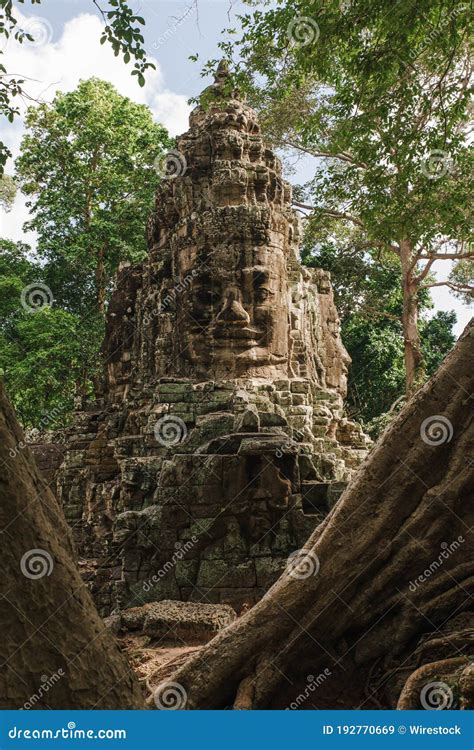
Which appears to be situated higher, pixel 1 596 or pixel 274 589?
pixel 1 596

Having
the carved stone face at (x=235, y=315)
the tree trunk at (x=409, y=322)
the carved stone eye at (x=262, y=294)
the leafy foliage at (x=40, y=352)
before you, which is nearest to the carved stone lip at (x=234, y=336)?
the carved stone face at (x=235, y=315)

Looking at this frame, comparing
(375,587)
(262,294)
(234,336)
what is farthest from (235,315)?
(375,587)

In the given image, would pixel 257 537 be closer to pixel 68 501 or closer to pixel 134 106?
pixel 68 501

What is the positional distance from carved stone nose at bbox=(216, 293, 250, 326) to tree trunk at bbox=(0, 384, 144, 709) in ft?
43.1

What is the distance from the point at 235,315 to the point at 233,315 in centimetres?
4

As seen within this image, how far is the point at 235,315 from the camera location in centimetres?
1590

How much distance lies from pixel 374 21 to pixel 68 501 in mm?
15129

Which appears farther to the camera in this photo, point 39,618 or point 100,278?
point 100,278

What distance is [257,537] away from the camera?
870 cm

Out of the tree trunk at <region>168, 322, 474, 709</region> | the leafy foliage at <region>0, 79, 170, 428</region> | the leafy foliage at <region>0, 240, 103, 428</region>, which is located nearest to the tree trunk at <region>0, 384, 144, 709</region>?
the tree trunk at <region>168, 322, 474, 709</region>

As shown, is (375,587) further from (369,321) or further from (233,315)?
(369,321)

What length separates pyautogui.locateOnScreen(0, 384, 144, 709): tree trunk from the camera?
264 cm

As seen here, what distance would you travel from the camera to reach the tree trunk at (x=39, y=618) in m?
2.64

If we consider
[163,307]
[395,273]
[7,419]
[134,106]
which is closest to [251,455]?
[7,419]
